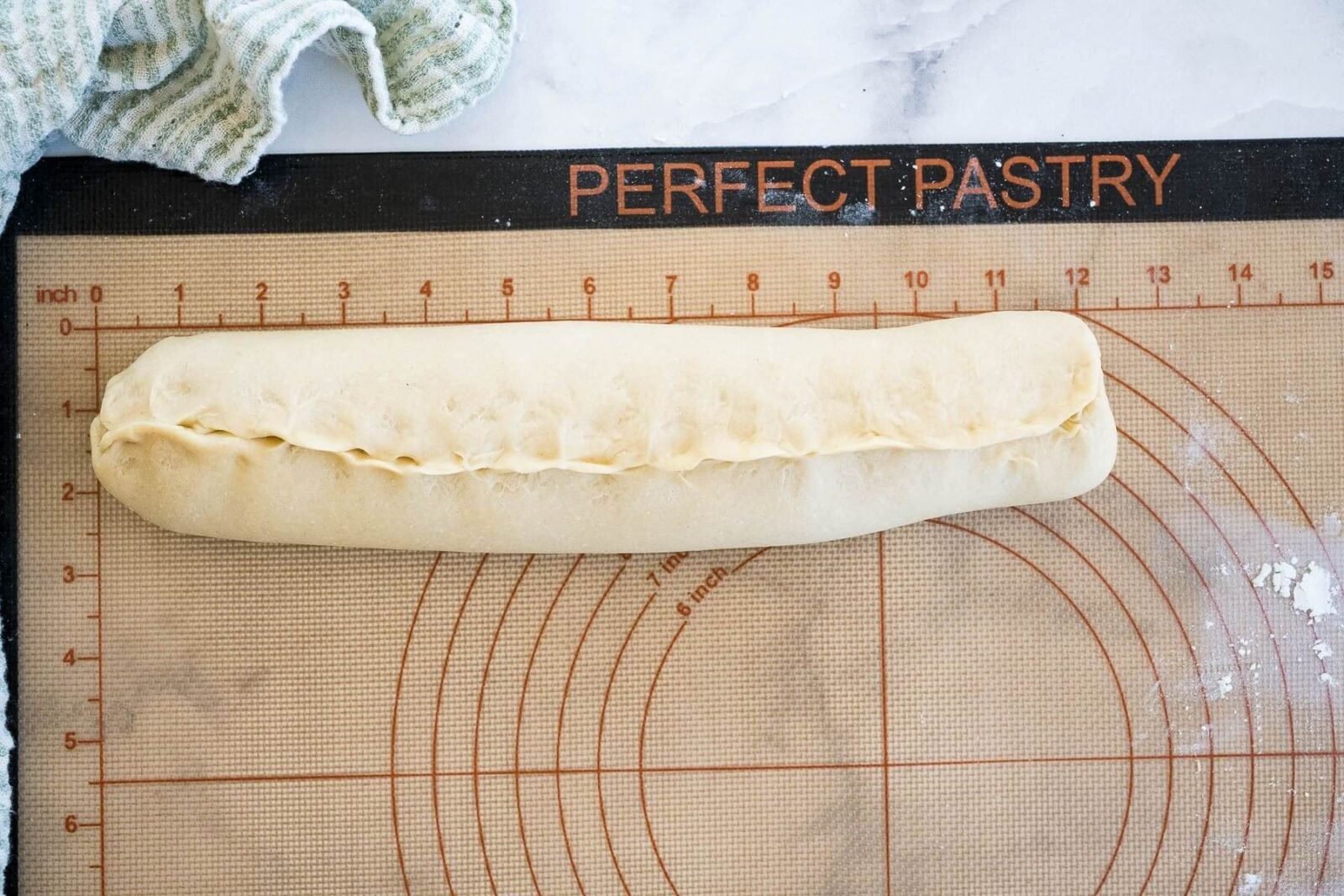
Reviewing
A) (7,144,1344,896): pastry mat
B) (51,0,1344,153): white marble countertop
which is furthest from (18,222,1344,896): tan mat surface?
(51,0,1344,153): white marble countertop

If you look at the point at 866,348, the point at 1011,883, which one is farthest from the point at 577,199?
the point at 1011,883

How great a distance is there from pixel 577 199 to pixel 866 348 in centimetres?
34

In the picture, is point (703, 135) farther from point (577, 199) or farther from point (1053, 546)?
point (1053, 546)

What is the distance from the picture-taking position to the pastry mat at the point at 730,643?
3.28ft

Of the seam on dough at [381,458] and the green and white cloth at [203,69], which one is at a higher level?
the green and white cloth at [203,69]

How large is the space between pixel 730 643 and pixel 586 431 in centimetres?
29

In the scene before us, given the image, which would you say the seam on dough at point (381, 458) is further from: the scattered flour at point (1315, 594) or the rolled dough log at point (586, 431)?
the scattered flour at point (1315, 594)

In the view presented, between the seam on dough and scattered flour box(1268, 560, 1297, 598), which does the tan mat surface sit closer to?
scattered flour box(1268, 560, 1297, 598)

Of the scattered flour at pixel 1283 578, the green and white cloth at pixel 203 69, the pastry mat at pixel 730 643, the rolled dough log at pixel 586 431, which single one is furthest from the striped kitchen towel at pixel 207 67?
the scattered flour at pixel 1283 578

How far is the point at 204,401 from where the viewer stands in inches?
35.3

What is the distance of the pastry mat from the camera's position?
1000 millimetres

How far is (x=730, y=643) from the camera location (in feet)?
3.34

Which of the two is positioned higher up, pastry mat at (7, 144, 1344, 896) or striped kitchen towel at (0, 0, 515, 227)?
striped kitchen towel at (0, 0, 515, 227)

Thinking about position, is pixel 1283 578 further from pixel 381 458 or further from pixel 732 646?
pixel 381 458
